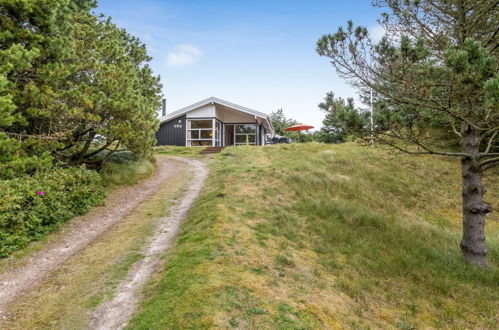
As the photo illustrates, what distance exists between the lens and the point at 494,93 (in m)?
3.95

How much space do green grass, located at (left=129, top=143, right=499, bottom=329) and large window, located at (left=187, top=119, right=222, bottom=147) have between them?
49.7 feet

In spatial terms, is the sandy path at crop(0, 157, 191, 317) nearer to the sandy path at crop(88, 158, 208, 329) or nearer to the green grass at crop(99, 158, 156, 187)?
the green grass at crop(99, 158, 156, 187)

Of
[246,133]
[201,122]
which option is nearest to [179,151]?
[201,122]

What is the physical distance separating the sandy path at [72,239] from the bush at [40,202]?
0.39 meters

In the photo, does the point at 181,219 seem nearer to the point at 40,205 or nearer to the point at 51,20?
the point at 40,205

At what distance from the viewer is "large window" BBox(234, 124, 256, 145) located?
2919cm

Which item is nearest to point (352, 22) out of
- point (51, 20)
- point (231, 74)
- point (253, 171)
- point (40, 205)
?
point (253, 171)

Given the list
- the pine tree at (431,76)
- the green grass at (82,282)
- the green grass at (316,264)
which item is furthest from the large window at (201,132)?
the pine tree at (431,76)

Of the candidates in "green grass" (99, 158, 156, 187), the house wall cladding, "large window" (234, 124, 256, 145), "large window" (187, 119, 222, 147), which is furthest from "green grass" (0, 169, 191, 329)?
"large window" (234, 124, 256, 145)

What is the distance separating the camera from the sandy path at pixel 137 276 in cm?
374

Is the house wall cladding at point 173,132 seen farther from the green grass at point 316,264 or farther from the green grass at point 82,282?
the green grass at point 82,282

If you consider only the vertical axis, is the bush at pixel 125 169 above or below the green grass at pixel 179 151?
below

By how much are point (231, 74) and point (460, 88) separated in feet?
91.1

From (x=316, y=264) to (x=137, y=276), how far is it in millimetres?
3602
